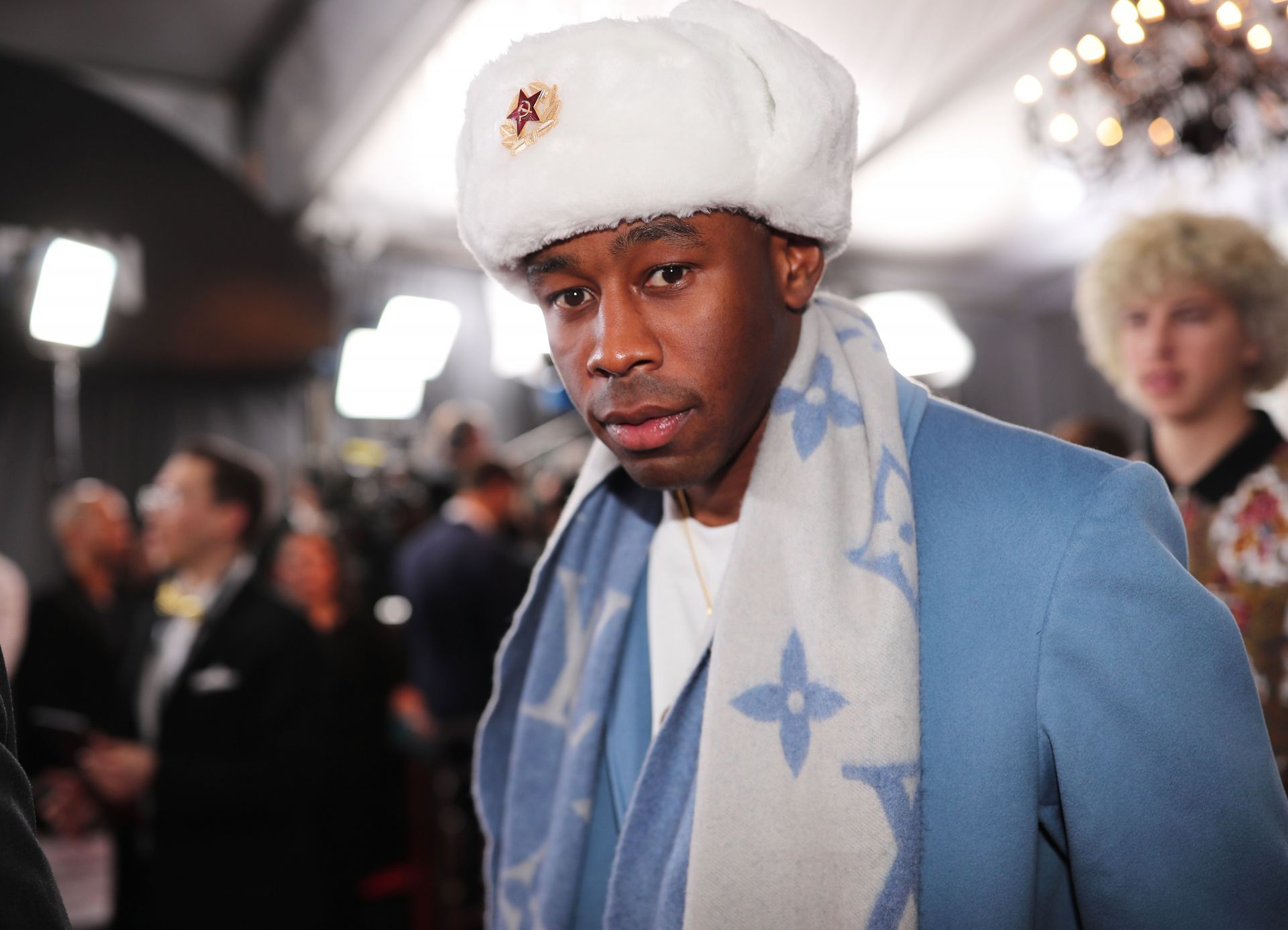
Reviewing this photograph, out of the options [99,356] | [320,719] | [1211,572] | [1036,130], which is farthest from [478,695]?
[99,356]

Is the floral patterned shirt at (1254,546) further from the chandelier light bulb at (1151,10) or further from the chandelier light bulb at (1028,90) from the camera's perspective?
the chandelier light bulb at (1028,90)

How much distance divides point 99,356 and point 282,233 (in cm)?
141

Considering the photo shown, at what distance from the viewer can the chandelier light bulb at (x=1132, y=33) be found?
8.76ft

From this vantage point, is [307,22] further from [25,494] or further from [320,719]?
[320,719]

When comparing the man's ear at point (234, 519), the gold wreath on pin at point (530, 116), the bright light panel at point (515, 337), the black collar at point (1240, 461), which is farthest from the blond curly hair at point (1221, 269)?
the bright light panel at point (515, 337)

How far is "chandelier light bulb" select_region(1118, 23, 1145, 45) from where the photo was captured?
2.67 meters

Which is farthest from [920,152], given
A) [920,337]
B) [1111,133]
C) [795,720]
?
[795,720]

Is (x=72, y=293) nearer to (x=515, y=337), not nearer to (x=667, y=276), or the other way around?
(x=515, y=337)

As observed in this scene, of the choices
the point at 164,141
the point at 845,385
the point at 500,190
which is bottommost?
the point at 845,385

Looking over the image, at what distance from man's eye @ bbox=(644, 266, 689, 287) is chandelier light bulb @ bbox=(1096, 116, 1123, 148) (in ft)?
8.56

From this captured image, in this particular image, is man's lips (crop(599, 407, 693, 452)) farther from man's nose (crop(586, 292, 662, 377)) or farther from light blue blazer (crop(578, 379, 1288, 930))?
light blue blazer (crop(578, 379, 1288, 930))

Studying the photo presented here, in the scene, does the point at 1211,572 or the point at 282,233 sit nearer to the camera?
the point at 1211,572

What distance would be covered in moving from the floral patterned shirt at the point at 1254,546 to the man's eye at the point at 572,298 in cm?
122

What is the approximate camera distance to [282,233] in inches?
204
